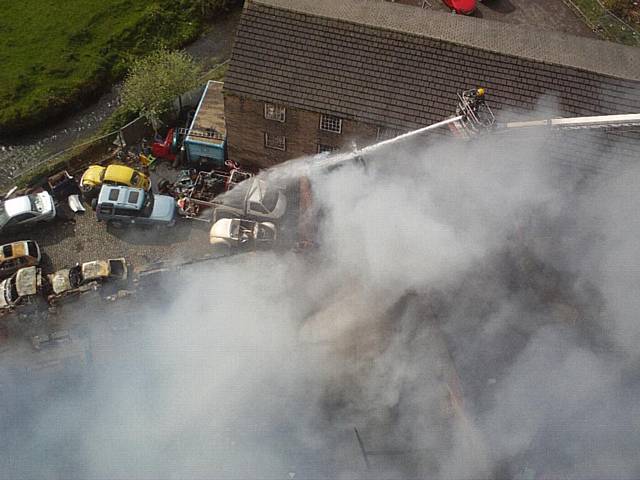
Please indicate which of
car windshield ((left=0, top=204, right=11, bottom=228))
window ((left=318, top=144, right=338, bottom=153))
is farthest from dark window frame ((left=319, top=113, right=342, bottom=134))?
car windshield ((left=0, top=204, right=11, bottom=228))

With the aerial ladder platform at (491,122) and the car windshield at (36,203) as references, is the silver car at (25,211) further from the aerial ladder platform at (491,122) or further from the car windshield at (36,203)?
the aerial ladder platform at (491,122)

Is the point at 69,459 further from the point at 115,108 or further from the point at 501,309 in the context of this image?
the point at 115,108

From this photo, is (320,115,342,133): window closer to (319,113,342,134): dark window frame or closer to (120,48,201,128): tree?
(319,113,342,134): dark window frame

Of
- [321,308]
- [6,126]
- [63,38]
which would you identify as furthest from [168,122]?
[321,308]

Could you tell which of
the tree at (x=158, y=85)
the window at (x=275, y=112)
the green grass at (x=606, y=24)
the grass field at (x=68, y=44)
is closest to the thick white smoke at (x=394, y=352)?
the window at (x=275, y=112)

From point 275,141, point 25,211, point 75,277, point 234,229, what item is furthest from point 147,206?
point 275,141

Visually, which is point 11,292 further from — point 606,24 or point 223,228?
point 606,24

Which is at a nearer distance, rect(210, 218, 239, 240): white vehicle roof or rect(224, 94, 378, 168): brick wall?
rect(210, 218, 239, 240): white vehicle roof
